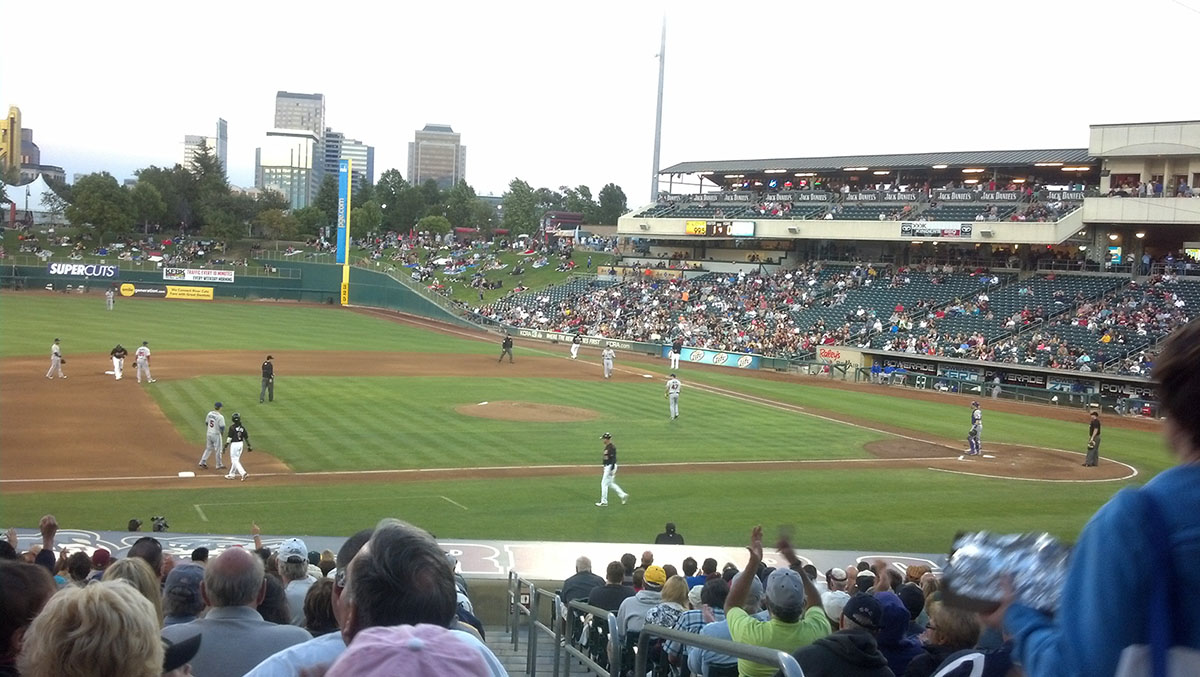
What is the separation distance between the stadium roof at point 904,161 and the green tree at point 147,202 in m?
54.5

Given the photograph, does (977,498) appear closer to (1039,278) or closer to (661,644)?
(661,644)

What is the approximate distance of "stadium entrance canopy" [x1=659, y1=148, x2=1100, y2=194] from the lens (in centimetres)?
5969

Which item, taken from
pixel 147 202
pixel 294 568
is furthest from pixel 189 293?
pixel 294 568

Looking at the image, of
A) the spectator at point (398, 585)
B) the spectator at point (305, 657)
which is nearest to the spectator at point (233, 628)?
the spectator at point (305, 657)

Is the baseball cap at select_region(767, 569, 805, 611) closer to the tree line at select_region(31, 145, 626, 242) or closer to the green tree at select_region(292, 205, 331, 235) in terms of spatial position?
the tree line at select_region(31, 145, 626, 242)

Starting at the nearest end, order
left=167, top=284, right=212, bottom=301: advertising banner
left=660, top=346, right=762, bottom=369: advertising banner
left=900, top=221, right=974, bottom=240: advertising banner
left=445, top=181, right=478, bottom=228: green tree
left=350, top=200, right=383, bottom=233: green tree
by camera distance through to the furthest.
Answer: left=660, top=346, right=762, bottom=369: advertising banner
left=900, top=221, right=974, bottom=240: advertising banner
left=167, top=284, right=212, bottom=301: advertising banner
left=350, top=200, right=383, bottom=233: green tree
left=445, top=181, right=478, bottom=228: green tree

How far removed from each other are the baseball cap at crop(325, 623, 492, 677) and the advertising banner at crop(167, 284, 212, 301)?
247ft

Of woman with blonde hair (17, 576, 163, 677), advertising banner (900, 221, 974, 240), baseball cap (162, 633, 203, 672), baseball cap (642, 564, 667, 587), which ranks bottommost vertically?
baseball cap (642, 564, 667, 587)

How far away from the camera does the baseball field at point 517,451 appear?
62.8 feet

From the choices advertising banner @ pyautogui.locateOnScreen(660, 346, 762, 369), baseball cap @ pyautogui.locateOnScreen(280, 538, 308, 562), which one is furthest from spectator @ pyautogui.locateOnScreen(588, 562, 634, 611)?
advertising banner @ pyautogui.locateOnScreen(660, 346, 762, 369)

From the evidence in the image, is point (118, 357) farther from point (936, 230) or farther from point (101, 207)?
point (101, 207)

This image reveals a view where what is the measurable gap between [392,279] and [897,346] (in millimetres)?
42631

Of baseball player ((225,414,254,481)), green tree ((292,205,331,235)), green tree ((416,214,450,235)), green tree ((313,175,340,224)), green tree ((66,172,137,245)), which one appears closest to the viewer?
baseball player ((225,414,254,481))

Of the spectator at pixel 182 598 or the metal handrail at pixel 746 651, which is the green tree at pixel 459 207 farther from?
the metal handrail at pixel 746 651
